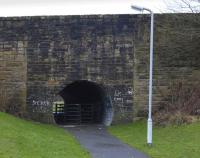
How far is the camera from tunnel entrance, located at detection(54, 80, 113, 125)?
25.8 m

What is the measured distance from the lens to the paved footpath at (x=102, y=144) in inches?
576

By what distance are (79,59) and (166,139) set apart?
7423 millimetres

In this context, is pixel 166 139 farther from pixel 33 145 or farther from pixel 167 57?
pixel 167 57

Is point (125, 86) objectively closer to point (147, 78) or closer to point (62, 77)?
point (147, 78)

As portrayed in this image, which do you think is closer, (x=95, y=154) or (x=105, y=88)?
(x=95, y=154)

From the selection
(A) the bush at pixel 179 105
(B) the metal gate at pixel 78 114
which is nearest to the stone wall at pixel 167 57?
(A) the bush at pixel 179 105

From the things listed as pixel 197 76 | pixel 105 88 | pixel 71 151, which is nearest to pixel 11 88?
pixel 105 88

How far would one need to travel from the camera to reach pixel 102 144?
17078mm

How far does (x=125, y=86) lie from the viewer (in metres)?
24.2

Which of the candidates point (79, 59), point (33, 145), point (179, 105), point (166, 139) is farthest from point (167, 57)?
point (33, 145)

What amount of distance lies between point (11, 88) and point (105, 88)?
4041mm

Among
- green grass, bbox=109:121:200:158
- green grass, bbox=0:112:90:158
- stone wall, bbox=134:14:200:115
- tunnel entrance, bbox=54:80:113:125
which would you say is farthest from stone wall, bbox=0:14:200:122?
green grass, bbox=0:112:90:158

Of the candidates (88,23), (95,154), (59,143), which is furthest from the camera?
(88,23)

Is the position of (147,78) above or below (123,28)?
below
